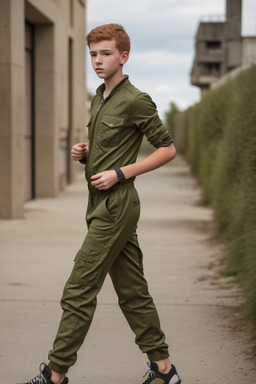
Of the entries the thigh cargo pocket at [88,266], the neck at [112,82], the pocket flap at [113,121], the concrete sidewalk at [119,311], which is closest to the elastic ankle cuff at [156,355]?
the concrete sidewalk at [119,311]

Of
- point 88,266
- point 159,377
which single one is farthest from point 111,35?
point 159,377

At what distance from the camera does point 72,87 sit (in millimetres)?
19016

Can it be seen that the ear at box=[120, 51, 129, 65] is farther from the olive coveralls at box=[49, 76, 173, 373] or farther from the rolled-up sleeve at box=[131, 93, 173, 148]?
the rolled-up sleeve at box=[131, 93, 173, 148]

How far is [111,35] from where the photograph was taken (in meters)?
3.60

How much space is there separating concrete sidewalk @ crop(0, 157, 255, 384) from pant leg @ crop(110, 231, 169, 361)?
0.44m

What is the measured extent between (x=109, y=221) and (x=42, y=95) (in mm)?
11897

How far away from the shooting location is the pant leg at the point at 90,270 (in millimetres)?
3570

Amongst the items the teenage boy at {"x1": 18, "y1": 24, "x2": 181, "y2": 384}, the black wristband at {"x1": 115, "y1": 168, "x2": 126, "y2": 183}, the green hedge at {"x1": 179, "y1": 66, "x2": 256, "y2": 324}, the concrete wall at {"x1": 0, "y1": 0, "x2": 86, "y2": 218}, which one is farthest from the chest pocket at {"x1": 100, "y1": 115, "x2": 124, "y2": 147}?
the concrete wall at {"x1": 0, "y1": 0, "x2": 86, "y2": 218}

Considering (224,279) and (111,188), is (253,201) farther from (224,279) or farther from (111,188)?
(111,188)

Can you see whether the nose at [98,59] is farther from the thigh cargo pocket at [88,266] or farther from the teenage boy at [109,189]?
the thigh cargo pocket at [88,266]

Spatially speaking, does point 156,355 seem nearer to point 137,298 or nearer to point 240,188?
point 137,298

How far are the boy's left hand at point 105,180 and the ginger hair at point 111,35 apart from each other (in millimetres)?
614

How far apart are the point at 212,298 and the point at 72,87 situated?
13.4m

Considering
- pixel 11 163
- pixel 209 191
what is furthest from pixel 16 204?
pixel 209 191
